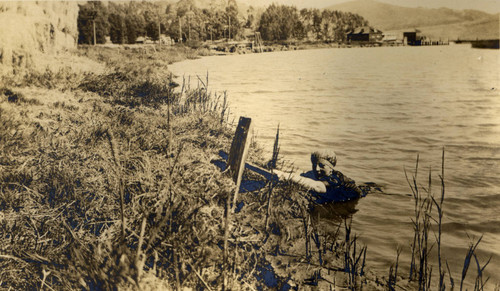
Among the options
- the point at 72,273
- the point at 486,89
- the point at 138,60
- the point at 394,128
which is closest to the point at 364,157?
the point at 394,128

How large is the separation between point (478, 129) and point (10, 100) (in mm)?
7044

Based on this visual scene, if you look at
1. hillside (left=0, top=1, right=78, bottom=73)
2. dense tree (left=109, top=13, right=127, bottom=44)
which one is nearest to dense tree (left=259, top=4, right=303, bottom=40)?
dense tree (left=109, top=13, right=127, bottom=44)

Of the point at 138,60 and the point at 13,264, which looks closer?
the point at 13,264

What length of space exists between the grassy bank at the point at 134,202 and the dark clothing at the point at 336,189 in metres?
0.44

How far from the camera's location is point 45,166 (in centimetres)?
349

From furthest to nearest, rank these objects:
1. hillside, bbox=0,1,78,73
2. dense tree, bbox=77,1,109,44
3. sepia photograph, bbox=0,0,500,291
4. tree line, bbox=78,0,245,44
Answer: dense tree, bbox=77,1,109,44 → tree line, bbox=78,0,245,44 → hillside, bbox=0,1,78,73 → sepia photograph, bbox=0,0,500,291

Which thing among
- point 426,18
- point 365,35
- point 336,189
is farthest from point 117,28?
point 426,18

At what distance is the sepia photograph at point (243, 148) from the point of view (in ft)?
8.77

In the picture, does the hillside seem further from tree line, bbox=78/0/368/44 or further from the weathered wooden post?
the weathered wooden post

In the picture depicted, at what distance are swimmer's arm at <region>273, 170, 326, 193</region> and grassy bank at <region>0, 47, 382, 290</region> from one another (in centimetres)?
12

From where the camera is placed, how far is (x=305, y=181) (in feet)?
13.3

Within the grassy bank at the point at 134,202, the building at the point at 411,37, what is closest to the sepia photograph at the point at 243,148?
the grassy bank at the point at 134,202

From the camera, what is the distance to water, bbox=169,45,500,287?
13.6 feet

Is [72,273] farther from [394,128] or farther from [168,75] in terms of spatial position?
[394,128]
